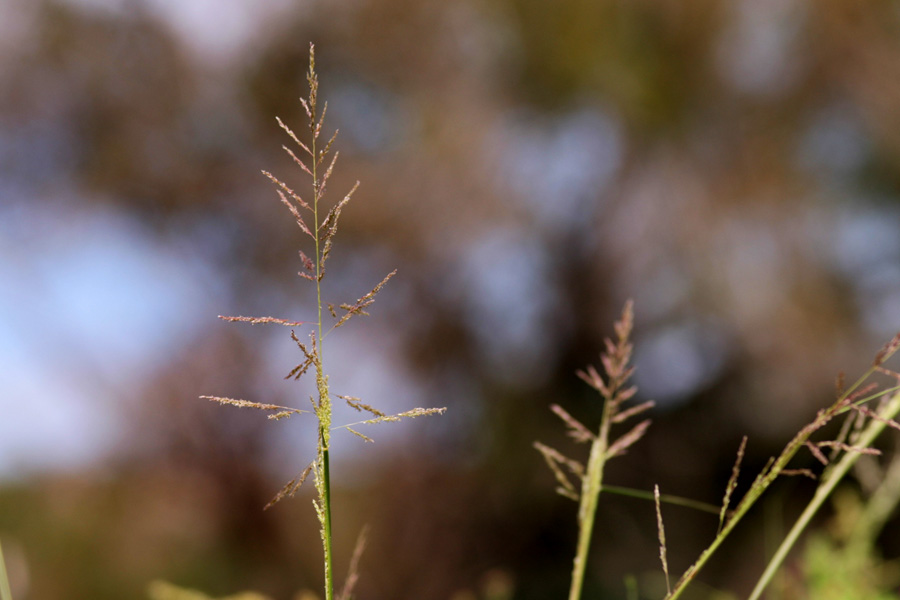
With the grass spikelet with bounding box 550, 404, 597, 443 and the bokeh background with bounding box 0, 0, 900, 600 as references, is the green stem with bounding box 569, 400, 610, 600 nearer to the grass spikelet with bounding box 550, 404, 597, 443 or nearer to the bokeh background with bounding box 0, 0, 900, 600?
the grass spikelet with bounding box 550, 404, 597, 443

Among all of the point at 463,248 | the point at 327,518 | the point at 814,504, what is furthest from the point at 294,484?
the point at 463,248

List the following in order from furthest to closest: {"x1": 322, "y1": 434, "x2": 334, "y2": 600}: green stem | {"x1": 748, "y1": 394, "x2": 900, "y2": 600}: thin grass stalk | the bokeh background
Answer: the bokeh background < {"x1": 748, "y1": 394, "x2": 900, "y2": 600}: thin grass stalk < {"x1": 322, "y1": 434, "x2": 334, "y2": 600}: green stem

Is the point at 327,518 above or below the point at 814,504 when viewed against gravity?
above

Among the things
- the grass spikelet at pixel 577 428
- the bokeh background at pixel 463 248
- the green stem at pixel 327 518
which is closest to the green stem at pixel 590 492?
the grass spikelet at pixel 577 428

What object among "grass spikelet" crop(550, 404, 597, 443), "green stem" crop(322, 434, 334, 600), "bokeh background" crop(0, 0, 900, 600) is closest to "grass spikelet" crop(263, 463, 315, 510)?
"green stem" crop(322, 434, 334, 600)

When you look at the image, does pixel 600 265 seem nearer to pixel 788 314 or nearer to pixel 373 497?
pixel 788 314

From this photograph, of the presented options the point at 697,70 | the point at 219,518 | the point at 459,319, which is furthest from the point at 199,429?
the point at 697,70

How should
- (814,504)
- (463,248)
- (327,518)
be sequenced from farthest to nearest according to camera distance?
(463,248) → (814,504) → (327,518)

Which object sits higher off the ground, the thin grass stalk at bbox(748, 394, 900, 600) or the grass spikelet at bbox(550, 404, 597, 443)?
the grass spikelet at bbox(550, 404, 597, 443)

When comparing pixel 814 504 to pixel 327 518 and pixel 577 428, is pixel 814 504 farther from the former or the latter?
pixel 327 518

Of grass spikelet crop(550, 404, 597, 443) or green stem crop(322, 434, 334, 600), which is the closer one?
green stem crop(322, 434, 334, 600)
